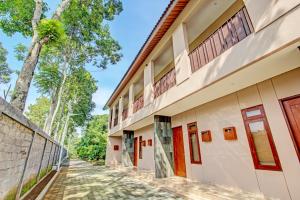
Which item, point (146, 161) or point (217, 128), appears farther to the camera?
point (146, 161)

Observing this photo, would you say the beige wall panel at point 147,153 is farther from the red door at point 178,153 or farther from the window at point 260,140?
the window at point 260,140

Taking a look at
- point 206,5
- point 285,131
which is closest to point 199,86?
point 285,131

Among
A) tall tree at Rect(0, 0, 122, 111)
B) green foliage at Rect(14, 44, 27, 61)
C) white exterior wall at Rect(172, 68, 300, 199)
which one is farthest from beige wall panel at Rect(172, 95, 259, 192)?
green foliage at Rect(14, 44, 27, 61)

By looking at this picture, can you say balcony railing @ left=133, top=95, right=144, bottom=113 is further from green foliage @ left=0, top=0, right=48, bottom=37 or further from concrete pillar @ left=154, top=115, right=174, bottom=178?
green foliage @ left=0, top=0, right=48, bottom=37

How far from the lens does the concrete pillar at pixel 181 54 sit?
18.6ft

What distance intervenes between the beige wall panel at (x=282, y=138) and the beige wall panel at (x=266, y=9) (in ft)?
6.19

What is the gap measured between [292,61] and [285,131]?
5.72 feet

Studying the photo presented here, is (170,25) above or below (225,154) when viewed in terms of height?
above

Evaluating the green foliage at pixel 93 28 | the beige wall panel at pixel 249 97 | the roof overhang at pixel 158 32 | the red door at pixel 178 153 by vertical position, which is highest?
the green foliage at pixel 93 28

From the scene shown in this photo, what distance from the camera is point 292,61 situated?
11.5 ft

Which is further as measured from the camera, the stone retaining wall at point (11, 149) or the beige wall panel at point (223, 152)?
the beige wall panel at point (223, 152)

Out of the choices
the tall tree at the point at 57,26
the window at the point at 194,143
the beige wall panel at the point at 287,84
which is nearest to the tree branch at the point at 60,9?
the tall tree at the point at 57,26

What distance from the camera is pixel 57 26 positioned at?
16.2 feet

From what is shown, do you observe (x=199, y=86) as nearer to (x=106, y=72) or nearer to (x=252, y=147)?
(x=252, y=147)
